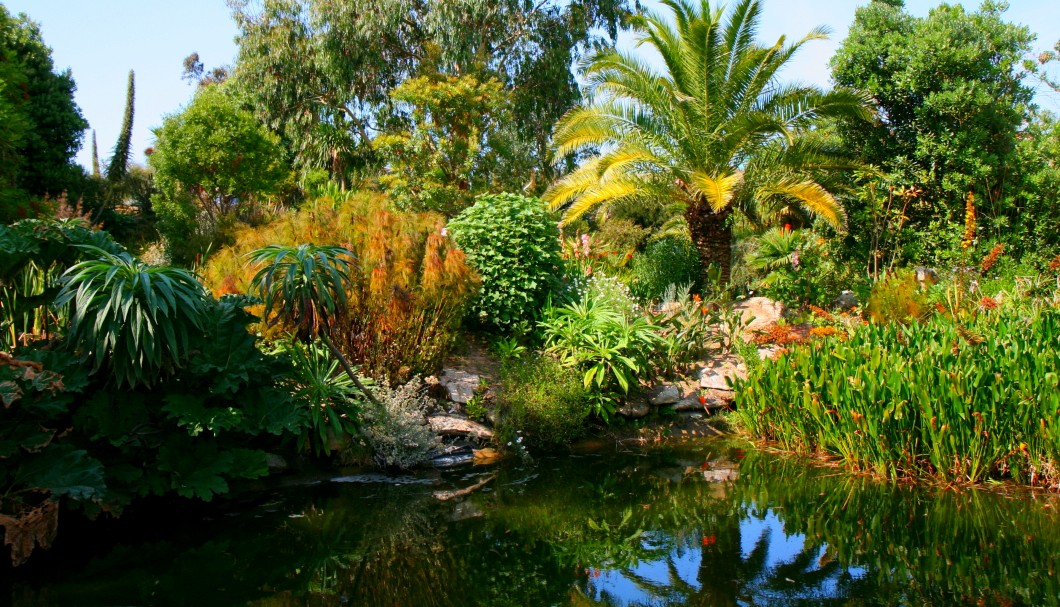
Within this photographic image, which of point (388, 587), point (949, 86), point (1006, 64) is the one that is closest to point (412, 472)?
point (388, 587)

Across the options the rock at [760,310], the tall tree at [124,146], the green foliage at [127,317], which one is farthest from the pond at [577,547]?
the tall tree at [124,146]

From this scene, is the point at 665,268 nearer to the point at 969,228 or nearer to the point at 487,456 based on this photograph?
the point at 969,228

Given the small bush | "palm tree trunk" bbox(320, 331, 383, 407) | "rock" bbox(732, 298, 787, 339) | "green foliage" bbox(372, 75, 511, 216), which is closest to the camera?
"palm tree trunk" bbox(320, 331, 383, 407)

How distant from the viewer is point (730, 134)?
487 inches

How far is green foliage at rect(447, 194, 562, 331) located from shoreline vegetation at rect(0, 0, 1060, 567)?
41mm

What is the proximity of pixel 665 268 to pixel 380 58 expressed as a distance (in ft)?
46.7

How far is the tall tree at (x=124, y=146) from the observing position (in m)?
23.1

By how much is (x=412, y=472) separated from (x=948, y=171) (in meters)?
10.5

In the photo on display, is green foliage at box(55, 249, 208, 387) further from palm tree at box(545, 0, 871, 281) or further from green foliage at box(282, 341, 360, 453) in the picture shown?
palm tree at box(545, 0, 871, 281)

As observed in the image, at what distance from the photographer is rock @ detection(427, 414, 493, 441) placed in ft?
26.9

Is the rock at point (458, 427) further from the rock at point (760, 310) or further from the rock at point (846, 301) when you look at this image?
the rock at point (846, 301)

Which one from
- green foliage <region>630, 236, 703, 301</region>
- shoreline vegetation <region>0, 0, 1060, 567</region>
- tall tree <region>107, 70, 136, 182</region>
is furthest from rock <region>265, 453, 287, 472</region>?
tall tree <region>107, 70, 136, 182</region>

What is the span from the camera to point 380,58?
23.3 meters

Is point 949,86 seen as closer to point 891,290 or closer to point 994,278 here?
point 994,278
